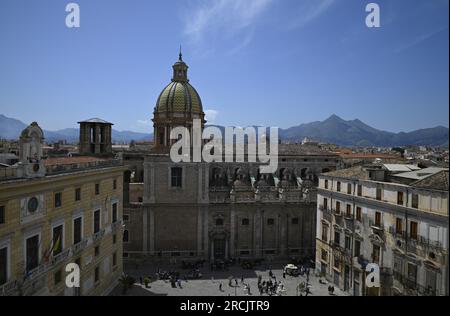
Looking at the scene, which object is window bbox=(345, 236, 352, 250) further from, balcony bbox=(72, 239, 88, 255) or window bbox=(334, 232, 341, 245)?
balcony bbox=(72, 239, 88, 255)

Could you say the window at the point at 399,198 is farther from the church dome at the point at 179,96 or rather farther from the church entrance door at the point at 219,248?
the church dome at the point at 179,96

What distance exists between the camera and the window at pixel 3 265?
13711 mm

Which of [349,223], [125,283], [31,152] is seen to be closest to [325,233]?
[349,223]

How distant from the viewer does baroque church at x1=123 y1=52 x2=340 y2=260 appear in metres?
34.7

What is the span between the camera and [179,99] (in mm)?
37094

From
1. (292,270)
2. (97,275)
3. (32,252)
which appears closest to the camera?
(32,252)

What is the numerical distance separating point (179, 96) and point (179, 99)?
0.34 m

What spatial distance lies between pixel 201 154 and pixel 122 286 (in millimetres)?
14616

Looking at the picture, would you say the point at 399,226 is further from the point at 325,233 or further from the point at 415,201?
the point at 325,233

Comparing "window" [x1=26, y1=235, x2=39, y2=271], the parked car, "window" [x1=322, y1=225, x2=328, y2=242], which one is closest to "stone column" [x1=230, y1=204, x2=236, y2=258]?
the parked car

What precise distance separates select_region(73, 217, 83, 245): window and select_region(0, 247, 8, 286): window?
520 centimetres

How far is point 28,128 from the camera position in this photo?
49.1 feet
